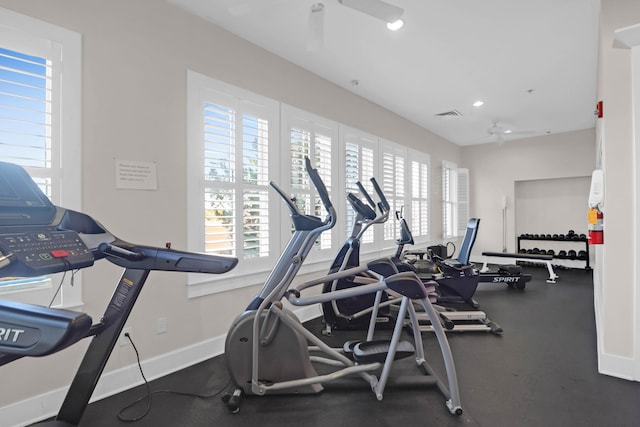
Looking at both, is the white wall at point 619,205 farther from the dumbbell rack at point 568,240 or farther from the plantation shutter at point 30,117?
the dumbbell rack at point 568,240

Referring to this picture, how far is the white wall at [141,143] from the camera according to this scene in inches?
83.7

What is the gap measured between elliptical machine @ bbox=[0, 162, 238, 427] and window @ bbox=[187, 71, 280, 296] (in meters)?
1.46

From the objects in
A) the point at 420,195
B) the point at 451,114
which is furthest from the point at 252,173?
the point at 420,195

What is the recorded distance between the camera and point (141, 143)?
99.0 inches

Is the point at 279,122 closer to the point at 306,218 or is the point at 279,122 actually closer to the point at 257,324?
the point at 306,218

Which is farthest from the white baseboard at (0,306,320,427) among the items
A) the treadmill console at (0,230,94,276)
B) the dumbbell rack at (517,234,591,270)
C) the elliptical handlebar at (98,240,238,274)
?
the dumbbell rack at (517,234,591,270)

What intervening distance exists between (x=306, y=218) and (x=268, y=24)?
201 centimetres

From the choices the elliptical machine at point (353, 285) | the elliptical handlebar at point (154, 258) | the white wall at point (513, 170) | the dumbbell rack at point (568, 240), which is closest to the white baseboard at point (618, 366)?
the elliptical machine at point (353, 285)

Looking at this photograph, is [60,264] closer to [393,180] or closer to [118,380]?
[118,380]

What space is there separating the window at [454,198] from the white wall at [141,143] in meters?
5.60

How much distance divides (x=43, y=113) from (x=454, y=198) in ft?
24.9

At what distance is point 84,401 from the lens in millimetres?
1238

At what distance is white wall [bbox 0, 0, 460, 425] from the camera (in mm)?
2127

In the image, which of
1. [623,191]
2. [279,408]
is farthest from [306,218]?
[623,191]
